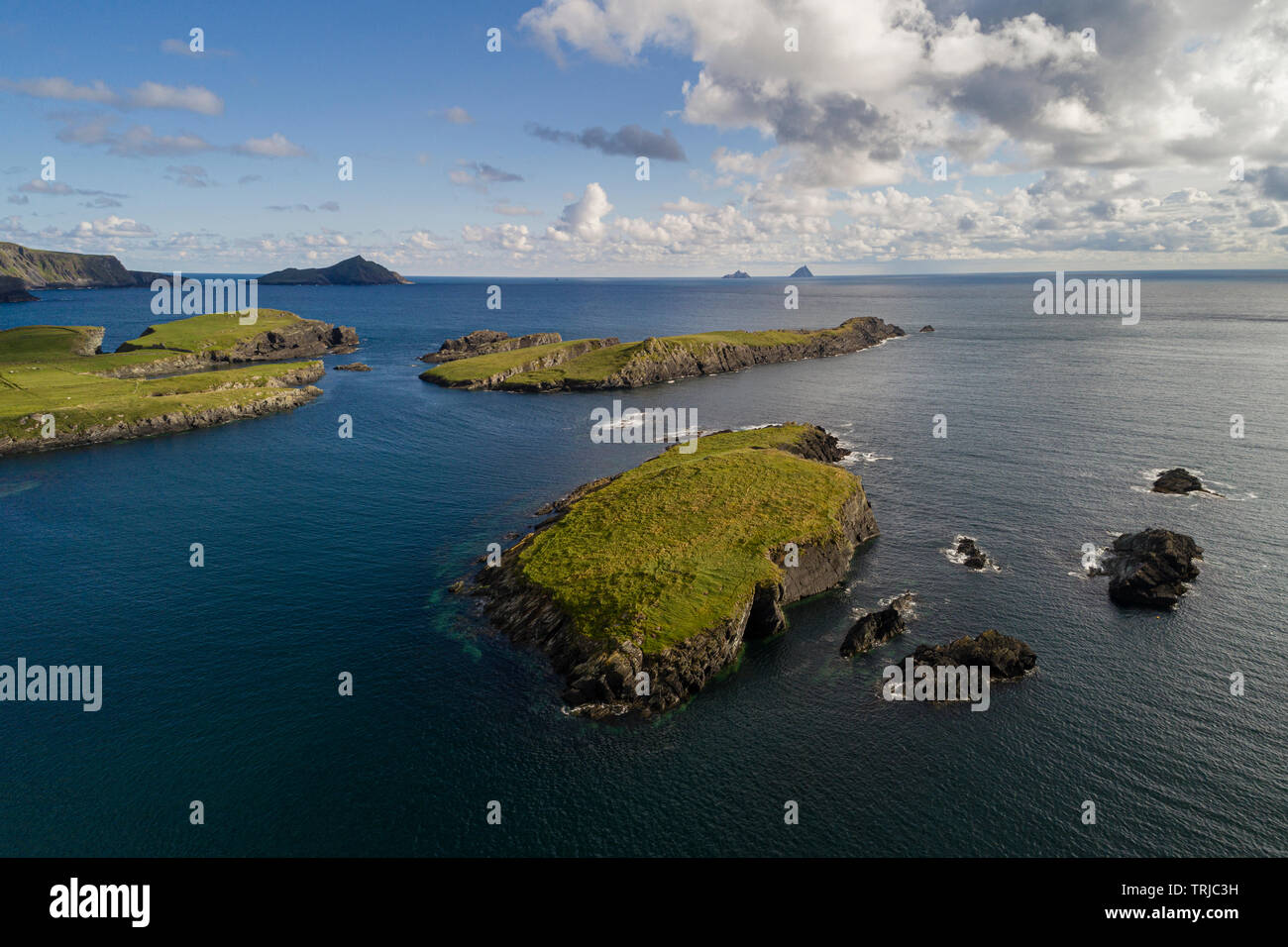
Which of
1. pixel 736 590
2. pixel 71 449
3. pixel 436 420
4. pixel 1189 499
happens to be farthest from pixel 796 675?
pixel 71 449

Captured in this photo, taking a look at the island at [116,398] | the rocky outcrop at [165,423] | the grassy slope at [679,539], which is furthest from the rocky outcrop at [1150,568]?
the island at [116,398]

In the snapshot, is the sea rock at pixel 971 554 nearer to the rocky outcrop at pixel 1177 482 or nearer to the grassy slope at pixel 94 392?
the rocky outcrop at pixel 1177 482

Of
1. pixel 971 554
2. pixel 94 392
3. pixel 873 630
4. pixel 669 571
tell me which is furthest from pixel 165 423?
pixel 971 554

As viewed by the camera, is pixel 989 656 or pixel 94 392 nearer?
pixel 989 656

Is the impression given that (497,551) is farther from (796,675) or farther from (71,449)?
(71,449)

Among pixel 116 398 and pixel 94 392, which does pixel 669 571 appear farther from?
pixel 94 392
